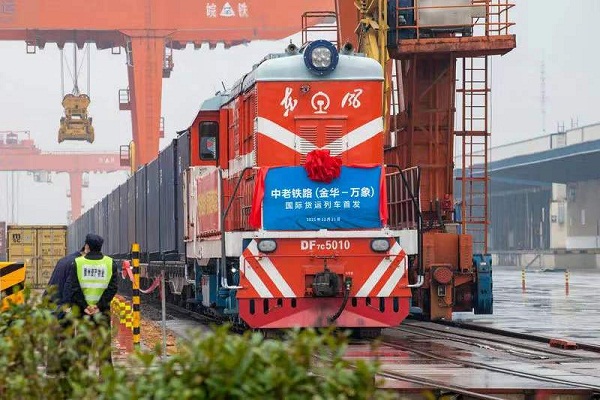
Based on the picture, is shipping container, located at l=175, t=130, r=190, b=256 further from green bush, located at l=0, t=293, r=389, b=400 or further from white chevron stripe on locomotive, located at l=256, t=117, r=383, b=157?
green bush, located at l=0, t=293, r=389, b=400

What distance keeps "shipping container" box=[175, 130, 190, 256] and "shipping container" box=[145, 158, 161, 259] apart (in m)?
3.69

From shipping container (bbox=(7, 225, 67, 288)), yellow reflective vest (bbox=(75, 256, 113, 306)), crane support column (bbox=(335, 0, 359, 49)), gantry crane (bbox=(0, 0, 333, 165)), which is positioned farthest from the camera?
gantry crane (bbox=(0, 0, 333, 165))

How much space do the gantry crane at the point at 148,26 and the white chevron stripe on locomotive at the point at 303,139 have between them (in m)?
41.3

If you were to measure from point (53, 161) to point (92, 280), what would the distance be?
11895 cm

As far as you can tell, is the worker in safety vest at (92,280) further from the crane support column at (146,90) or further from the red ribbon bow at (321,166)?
the crane support column at (146,90)

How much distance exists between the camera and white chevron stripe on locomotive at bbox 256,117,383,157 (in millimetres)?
15836

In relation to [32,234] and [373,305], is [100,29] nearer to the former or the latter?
[32,234]

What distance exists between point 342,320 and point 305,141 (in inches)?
86.7

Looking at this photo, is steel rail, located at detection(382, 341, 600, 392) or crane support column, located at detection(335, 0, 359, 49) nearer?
steel rail, located at detection(382, 341, 600, 392)

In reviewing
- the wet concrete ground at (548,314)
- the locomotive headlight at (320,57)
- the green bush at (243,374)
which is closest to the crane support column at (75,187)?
the wet concrete ground at (548,314)

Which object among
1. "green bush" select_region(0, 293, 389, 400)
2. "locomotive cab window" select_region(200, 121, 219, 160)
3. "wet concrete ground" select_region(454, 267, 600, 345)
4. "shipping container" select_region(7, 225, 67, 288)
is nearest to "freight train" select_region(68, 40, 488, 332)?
"locomotive cab window" select_region(200, 121, 219, 160)

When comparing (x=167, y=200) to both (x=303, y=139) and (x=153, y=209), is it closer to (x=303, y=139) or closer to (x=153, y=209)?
(x=153, y=209)

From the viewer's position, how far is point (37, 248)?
4309 cm

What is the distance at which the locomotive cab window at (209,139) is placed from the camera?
18.7m
